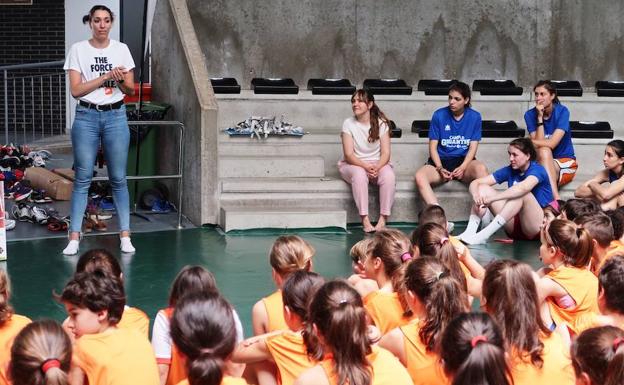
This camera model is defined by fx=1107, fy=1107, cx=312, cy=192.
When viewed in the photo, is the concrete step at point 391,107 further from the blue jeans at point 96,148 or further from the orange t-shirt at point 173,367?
the orange t-shirt at point 173,367

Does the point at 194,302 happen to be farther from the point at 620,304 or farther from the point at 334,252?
the point at 334,252

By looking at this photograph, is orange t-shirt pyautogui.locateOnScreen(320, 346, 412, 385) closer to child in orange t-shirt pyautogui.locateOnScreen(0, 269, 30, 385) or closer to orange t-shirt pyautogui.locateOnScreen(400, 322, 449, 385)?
orange t-shirt pyautogui.locateOnScreen(400, 322, 449, 385)

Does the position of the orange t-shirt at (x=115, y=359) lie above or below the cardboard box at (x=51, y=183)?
above

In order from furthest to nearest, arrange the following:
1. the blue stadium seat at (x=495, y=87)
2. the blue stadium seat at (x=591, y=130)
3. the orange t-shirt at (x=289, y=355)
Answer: the blue stadium seat at (x=495, y=87)
the blue stadium seat at (x=591, y=130)
the orange t-shirt at (x=289, y=355)

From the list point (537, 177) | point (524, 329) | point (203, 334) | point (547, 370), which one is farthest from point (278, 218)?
point (203, 334)

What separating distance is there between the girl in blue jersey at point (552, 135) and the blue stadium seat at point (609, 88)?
2335 mm

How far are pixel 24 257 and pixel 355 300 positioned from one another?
4891 mm

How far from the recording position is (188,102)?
973 centimetres

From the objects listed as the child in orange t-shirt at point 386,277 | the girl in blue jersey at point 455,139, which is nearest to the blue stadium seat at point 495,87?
the girl in blue jersey at point 455,139

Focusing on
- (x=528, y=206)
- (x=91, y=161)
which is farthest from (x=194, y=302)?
(x=528, y=206)

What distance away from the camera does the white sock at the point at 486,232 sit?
8.72 metres

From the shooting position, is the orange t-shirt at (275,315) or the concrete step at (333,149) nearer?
the orange t-shirt at (275,315)

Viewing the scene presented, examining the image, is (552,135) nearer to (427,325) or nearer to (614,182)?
(614,182)

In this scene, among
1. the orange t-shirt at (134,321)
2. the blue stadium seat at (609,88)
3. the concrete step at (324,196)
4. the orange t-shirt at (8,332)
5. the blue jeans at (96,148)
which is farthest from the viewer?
the blue stadium seat at (609,88)
